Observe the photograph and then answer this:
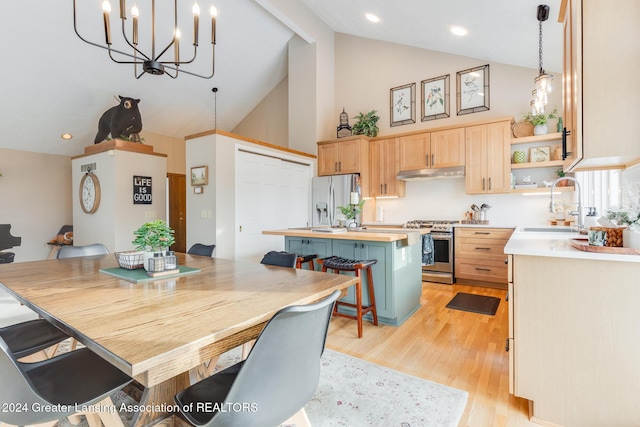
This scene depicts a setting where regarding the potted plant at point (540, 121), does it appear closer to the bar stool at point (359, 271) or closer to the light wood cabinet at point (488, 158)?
the light wood cabinet at point (488, 158)

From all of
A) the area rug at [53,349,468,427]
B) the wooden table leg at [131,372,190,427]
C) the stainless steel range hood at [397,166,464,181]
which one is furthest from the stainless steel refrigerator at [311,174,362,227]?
the wooden table leg at [131,372,190,427]

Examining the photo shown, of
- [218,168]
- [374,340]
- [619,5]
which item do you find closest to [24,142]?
[218,168]

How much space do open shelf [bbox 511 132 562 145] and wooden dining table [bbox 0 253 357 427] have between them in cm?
390

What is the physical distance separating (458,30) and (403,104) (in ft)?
5.37

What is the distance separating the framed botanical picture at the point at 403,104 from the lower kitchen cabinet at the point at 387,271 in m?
2.92

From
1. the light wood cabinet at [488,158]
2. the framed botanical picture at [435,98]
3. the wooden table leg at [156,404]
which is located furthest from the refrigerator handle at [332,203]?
the wooden table leg at [156,404]

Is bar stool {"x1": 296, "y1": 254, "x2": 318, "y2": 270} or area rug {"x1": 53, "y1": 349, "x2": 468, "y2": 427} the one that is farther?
bar stool {"x1": 296, "y1": 254, "x2": 318, "y2": 270}

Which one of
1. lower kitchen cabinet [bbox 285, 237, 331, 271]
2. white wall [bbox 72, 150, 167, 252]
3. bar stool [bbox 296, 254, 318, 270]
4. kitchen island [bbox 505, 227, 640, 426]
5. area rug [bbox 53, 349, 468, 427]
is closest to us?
kitchen island [bbox 505, 227, 640, 426]

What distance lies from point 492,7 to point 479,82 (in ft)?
6.16

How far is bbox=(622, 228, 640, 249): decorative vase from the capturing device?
4.79 feet

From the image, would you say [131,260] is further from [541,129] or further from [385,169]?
[541,129]

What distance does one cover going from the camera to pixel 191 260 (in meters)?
2.25

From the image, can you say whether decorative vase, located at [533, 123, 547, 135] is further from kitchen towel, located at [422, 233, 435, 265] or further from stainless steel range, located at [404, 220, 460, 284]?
kitchen towel, located at [422, 233, 435, 265]

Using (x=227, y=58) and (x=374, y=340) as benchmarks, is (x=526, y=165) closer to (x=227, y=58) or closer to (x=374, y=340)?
(x=374, y=340)
